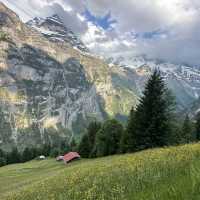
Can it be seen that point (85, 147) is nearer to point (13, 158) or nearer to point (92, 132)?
point (92, 132)

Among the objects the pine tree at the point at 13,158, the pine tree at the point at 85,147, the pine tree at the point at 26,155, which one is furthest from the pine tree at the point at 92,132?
the pine tree at the point at 26,155

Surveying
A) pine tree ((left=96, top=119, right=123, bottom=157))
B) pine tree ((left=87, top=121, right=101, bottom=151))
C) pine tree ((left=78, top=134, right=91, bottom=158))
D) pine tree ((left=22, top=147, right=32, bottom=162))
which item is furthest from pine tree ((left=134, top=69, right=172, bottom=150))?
pine tree ((left=22, top=147, right=32, bottom=162))

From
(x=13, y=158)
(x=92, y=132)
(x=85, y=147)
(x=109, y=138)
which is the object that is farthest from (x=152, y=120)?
(x=13, y=158)

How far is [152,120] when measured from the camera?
53875 mm

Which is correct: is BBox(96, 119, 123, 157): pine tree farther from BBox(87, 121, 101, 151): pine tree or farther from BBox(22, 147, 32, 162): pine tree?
BBox(22, 147, 32, 162): pine tree

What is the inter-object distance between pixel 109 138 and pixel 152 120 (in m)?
30.1

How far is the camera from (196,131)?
87.4 meters

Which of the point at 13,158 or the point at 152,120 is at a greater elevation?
the point at 152,120

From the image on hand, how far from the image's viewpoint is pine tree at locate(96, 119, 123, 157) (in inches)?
3219

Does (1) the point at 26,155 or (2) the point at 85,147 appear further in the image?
(1) the point at 26,155

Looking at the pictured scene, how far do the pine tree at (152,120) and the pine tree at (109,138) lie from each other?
85.1 feet

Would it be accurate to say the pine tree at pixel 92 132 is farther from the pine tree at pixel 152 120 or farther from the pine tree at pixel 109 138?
the pine tree at pixel 152 120

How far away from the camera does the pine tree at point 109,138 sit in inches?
3219

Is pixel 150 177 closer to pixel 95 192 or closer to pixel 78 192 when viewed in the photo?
pixel 95 192
